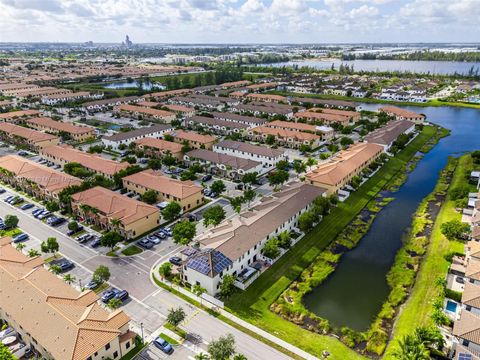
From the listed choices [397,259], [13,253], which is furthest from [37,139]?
[397,259]

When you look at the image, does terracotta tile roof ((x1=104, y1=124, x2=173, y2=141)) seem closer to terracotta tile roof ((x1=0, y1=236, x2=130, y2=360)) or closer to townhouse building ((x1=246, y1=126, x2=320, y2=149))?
townhouse building ((x1=246, y1=126, x2=320, y2=149))

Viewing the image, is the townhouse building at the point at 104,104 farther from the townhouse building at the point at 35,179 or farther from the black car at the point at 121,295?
the black car at the point at 121,295

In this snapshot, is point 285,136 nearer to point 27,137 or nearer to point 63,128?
point 63,128

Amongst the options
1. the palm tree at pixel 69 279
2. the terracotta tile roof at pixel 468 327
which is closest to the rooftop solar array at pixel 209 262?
the palm tree at pixel 69 279

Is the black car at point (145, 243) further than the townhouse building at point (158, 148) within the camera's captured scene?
No

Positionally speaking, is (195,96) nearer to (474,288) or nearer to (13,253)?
(13,253)

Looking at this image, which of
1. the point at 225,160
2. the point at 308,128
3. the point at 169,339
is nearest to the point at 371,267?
the point at 169,339
